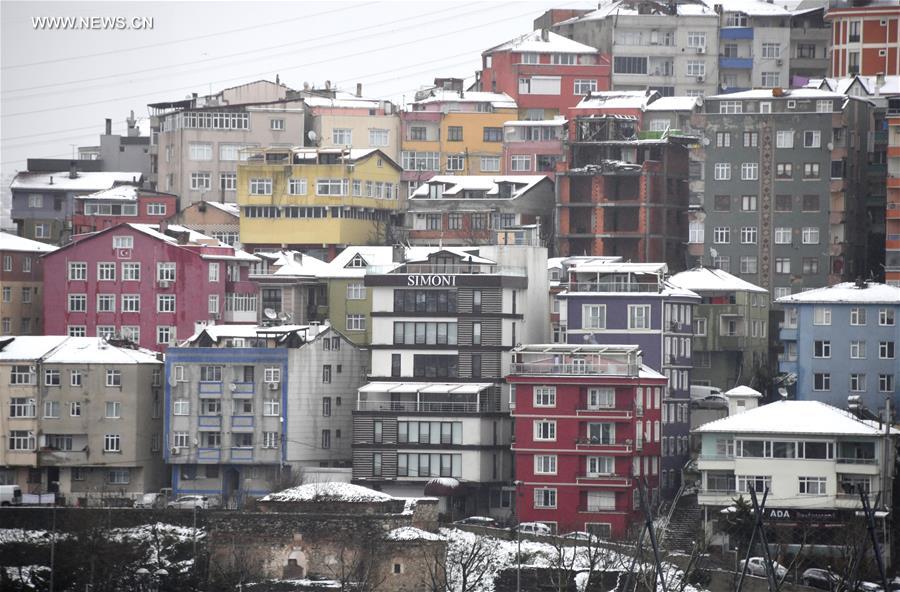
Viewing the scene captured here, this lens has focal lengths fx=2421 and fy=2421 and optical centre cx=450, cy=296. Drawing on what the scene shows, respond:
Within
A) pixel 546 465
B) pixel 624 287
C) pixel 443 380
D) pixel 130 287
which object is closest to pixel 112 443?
pixel 130 287


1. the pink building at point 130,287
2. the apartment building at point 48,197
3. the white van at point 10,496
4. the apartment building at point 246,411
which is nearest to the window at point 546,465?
the apartment building at point 246,411

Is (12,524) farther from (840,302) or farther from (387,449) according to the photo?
(840,302)

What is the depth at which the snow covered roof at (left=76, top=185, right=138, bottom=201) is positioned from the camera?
13912 cm

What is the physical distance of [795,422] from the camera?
336 ft

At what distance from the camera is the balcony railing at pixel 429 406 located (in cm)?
10931

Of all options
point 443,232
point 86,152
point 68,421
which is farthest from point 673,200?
point 86,152

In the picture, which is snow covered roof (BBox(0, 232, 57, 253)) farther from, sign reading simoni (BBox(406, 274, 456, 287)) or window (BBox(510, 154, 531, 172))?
window (BBox(510, 154, 531, 172))

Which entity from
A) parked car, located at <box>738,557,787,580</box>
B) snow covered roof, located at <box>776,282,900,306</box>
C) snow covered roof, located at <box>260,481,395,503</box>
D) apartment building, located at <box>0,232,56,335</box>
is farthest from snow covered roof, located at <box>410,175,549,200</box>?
parked car, located at <box>738,557,787,580</box>

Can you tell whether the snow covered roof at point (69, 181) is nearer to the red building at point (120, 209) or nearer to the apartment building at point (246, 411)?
the red building at point (120, 209)

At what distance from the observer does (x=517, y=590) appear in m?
95.4

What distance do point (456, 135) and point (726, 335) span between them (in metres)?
30.0

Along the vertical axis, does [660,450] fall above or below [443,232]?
below

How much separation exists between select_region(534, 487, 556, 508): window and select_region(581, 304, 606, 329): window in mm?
10100

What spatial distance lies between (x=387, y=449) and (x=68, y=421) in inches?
643
